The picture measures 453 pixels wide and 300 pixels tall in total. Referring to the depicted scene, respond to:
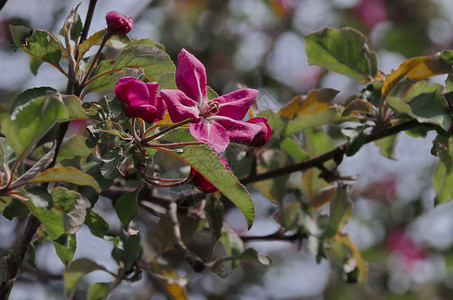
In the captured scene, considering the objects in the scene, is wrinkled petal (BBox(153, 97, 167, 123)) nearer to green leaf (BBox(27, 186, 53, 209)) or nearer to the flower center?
the flower center

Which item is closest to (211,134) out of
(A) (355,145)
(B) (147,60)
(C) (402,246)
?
(B) (147,60)

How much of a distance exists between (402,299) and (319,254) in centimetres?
269

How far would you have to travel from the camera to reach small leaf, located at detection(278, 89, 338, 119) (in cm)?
155

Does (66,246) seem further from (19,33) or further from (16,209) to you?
(19,33)

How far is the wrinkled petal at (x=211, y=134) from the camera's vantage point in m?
0.96

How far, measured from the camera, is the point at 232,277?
3.67 metres

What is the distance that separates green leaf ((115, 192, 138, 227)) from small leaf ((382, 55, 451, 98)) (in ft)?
2.04

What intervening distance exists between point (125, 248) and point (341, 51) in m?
0.73

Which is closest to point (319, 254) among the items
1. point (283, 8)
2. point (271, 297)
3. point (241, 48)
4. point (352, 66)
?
point (352, 66)

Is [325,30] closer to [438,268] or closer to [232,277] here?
[232,277]

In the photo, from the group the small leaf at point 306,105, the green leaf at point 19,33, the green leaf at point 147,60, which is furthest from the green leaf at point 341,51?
the green leaf at point 19,33

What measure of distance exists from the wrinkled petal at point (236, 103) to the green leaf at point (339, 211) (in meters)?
0.63

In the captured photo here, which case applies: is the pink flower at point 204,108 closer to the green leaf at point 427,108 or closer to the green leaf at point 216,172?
the green leaf at point 216,172

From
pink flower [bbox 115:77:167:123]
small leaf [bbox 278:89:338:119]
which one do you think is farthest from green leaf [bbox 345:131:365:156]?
pink flower [bbox 115:77:167:123]
